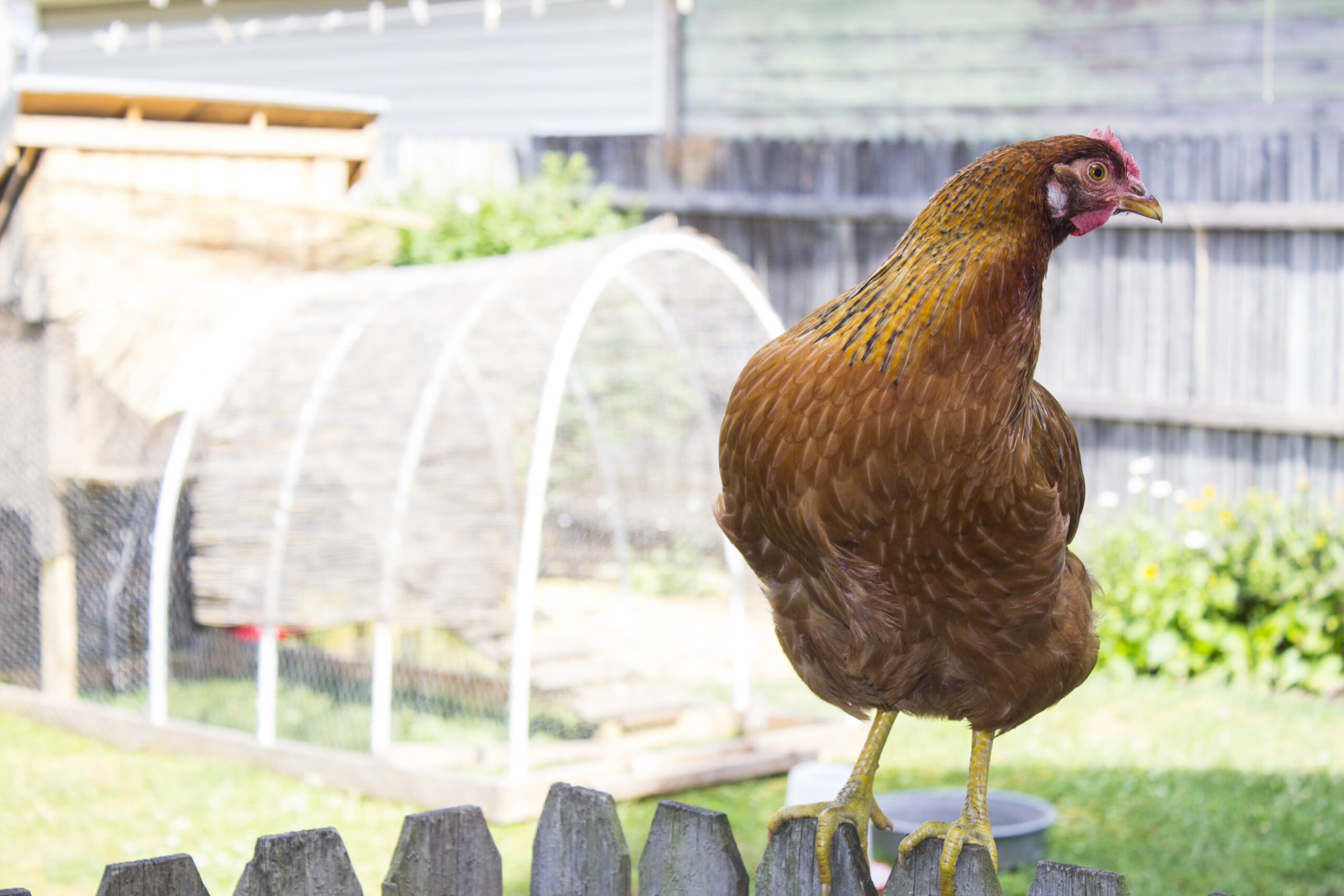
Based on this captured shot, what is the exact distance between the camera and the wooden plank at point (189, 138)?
5969mm

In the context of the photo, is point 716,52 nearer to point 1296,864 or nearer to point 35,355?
point 35,355

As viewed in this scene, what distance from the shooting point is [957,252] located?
4.52 feet

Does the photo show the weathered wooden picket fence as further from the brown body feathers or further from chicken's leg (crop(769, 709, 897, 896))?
the brown body feathers

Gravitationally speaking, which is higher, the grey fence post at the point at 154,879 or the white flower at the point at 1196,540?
the grey fence post at the point at 154,879

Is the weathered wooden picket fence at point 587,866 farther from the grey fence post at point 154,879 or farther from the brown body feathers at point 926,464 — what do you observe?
the brown body feathers at point 926,464

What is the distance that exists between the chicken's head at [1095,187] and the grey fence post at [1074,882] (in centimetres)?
70

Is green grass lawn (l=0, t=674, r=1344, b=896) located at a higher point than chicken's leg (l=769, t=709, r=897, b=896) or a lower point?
lower

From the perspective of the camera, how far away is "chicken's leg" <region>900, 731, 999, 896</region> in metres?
1.50

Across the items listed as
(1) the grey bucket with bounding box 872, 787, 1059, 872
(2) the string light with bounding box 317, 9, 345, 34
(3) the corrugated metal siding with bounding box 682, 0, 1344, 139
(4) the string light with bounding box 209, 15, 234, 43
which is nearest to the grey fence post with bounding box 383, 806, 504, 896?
(1) the grey bucket with bounding box 872, 787, 1059, 872

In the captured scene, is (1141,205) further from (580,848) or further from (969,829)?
(580,848)

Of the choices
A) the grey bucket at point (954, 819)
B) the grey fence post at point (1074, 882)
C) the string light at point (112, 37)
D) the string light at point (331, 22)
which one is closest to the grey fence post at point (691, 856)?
the grey fence post at point (1074, 882)

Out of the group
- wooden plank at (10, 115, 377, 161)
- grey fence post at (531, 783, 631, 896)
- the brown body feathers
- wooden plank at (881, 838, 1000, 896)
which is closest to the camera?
the brown body feathers

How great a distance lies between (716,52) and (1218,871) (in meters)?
7.80

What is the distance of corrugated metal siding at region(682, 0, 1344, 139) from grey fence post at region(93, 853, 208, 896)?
8.14 metres
